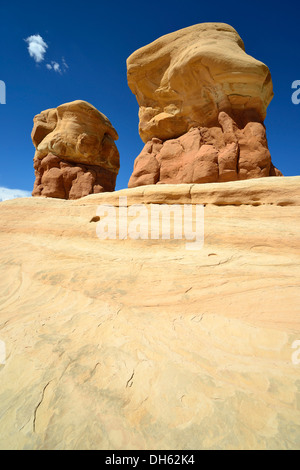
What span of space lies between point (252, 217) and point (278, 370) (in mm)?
2430

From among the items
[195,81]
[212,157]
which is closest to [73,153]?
[195,81]

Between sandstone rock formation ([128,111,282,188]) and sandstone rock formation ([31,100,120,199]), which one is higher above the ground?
sandstone rock formation ([31,100,120,199])

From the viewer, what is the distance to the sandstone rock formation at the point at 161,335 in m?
1.12

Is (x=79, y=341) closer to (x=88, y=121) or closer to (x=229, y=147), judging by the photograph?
(x=229, y=147)

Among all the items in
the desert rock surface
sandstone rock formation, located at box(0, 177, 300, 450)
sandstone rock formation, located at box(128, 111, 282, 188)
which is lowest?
sandstone rock formation, located at box(0, 177, 300, 450)

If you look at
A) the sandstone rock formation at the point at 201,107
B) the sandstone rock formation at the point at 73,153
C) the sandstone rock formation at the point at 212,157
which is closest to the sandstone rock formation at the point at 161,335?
the sandstone rock formation at the point at 212,157

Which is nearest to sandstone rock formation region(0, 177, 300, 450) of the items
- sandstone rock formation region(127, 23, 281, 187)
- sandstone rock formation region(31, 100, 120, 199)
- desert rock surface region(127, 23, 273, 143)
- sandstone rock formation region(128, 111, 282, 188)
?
sandstone rock formation region(128, 111, 282, 188)

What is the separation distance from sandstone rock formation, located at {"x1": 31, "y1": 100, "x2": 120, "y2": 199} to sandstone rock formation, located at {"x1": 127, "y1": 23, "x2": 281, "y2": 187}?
7.06 metres

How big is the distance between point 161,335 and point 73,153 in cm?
1623

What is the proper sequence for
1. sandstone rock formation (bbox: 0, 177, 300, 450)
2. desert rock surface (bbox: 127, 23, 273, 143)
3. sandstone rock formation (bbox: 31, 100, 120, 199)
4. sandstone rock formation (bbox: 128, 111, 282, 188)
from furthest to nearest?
1. sandstone rock formation (bbox: 31, 100, 120, 199)
2. desert rock surface (bbox: 127, 23, 273, 143)
3. sandstone rock formation (bbox: 128, 111, 282, 188)
4. sandstone rock formation (bbox: 0, 177, 300, 450)

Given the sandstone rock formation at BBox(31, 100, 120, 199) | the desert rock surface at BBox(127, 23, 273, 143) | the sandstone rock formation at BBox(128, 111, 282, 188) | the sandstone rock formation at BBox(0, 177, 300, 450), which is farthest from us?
the sandstone rock formation at BBox(31, 100, 120, 199)

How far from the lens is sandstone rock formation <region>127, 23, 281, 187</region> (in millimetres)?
6953

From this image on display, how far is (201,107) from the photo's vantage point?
7965 millimetres

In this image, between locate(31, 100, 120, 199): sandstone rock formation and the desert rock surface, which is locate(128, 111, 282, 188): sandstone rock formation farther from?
locate(31, 100, 120, 199): sandstone rock formation
